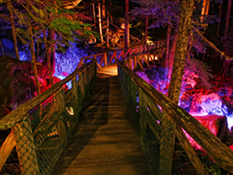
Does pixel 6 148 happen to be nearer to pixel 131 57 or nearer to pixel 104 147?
pixel 104 147

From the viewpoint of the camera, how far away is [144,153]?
9.91 feet

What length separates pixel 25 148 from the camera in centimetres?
199

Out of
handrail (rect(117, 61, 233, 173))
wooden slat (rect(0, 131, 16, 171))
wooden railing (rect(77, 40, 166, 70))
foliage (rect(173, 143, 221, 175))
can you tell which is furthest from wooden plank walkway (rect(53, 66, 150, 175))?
wooden railing (rect(77, 40, 166, 70))

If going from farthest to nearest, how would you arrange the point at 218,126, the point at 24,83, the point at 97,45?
the point at 97,45 → the point at 218,126 → the point at 24,83

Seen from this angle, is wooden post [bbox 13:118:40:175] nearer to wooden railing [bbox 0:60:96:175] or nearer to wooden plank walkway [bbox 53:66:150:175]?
wooden railing [bbox 0:60:96:175]

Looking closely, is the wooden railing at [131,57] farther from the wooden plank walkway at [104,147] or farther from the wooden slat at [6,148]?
the wooden slat at [6,148]

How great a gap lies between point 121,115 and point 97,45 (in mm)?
17791

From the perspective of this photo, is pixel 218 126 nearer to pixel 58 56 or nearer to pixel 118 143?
pixel 118 143

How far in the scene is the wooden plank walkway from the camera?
2681mm

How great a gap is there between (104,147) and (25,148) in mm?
1645

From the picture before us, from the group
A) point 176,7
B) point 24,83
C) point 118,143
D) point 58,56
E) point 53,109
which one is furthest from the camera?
point 58,56

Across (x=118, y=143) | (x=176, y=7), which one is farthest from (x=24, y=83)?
(x=176, y=7)

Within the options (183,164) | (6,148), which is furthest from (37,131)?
(183,164)

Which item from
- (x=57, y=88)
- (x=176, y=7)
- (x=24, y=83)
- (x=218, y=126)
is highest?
(x=176, y=7)
